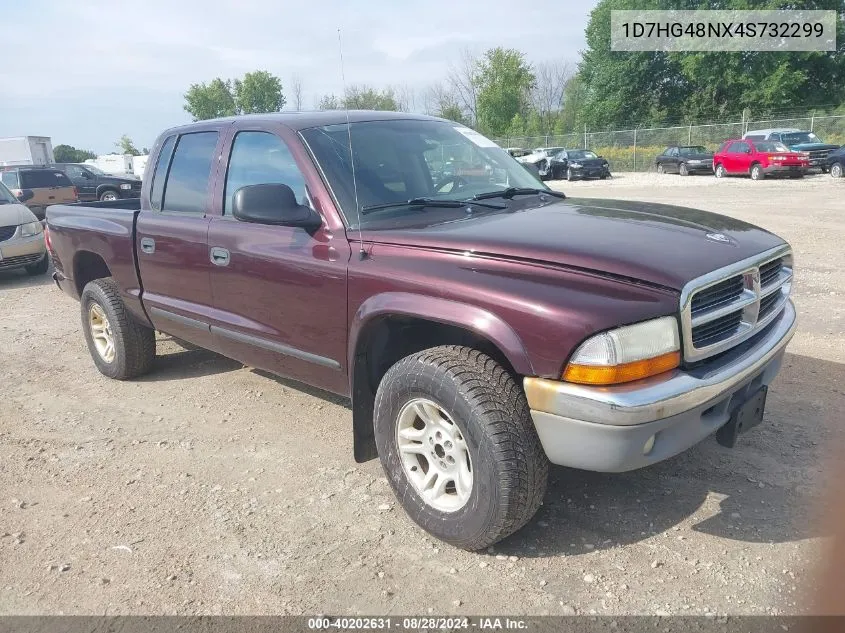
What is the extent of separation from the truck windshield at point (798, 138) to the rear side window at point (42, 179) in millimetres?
24467

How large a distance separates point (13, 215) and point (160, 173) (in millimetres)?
6875

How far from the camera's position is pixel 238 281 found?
12.5 feet

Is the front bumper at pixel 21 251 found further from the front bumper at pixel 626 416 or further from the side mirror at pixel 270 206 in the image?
the front bumper at pixel 626 416

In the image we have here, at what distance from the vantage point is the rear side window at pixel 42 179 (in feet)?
54.5

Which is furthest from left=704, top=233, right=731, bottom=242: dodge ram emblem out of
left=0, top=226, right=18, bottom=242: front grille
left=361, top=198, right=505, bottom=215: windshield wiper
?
left=0, top=226, right=18, bottom=242: front grille

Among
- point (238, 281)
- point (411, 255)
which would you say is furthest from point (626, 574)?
point (238, 281)

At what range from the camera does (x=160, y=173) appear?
4660 mm

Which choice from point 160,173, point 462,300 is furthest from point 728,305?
point 160,173

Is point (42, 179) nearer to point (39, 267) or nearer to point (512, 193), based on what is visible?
point (39, 267)

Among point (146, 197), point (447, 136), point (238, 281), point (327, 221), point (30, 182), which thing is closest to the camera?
point (327, 221)

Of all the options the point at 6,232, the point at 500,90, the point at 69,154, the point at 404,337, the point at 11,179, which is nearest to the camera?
the point at 404,337

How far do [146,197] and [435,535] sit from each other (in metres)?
3.25

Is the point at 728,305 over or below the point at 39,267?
over

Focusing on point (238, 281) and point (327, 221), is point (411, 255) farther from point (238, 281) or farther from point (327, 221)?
point (238, 281)
